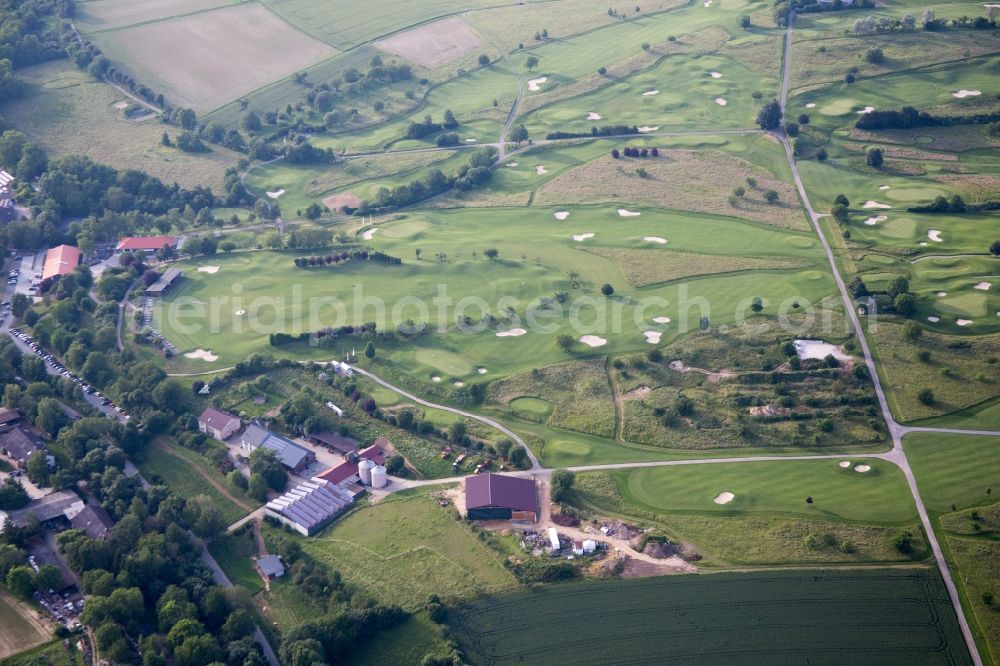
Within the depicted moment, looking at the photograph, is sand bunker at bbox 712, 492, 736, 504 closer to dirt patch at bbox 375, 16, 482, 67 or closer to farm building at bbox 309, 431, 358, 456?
farm building at bbox 309, 431, 358, 456

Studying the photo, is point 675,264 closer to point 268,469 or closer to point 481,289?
point 481,289

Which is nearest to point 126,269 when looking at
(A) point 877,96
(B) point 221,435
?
(B) point 221,435

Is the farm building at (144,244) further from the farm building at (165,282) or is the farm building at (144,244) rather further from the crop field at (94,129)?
the crop field at (94,129)

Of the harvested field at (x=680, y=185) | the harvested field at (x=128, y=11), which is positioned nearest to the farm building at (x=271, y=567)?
the harvested field at (x=680, y=185)

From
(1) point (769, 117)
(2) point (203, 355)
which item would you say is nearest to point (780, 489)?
(2) point (203, 355)

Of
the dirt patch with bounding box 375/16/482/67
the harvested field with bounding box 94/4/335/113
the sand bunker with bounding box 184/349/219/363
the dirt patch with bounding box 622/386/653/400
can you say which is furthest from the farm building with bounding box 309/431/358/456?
the dirt patch with bounding box 375/16/482/67
